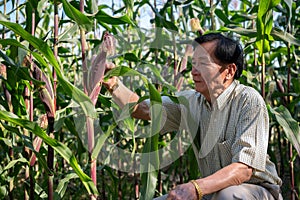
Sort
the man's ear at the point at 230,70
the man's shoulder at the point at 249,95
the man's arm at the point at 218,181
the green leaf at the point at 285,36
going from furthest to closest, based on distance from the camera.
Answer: the green leaf at the point at 285,36
the man's ear at the point at 230,70
the man's shoulder at the point at 249,95
the man's arm at the point at 218,181

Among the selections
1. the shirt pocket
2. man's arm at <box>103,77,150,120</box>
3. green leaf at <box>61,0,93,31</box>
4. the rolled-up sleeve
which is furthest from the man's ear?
green leaf at <box>61,0,93,31</box>

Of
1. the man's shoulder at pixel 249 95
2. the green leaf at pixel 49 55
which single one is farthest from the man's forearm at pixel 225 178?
the green leaf at pixel 49 55

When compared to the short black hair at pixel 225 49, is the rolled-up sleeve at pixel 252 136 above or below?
below

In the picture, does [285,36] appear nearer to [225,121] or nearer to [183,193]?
[225,121]

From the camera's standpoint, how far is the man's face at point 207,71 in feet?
6.05

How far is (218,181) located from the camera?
161cm

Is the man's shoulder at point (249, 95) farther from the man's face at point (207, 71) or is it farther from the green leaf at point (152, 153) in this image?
the green leaf at point (152, 153)

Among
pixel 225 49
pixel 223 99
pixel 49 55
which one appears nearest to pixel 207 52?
pixel 225 49

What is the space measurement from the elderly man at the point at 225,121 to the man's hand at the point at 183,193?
0.04 meters

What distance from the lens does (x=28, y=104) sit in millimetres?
2107

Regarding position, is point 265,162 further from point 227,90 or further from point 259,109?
point 227,90

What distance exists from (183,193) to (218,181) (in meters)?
0.15

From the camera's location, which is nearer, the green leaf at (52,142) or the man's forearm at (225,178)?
the green leaf at (52,142)

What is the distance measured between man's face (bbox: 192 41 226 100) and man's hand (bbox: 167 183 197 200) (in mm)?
451
